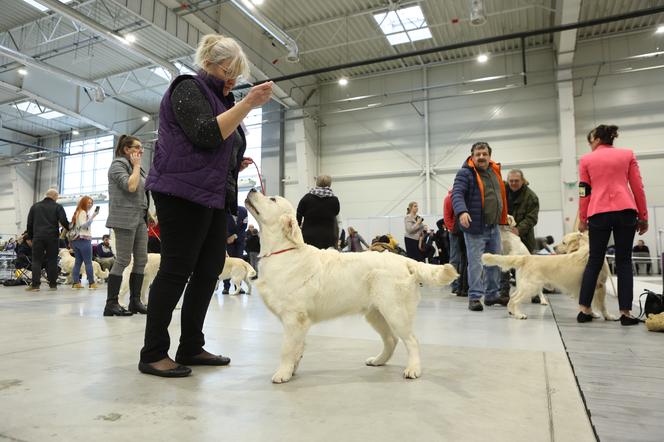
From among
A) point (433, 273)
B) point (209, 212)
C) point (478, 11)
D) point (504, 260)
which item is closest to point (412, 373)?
point (433, 273)

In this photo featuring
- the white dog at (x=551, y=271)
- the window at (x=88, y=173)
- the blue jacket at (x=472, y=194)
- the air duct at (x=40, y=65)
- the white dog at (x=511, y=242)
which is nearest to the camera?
the white dog at (x=551, y=271)

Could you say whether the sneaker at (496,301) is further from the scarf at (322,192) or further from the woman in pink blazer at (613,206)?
the scarf at (322,192)

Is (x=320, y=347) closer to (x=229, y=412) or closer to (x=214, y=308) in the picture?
(x=229, y=412)

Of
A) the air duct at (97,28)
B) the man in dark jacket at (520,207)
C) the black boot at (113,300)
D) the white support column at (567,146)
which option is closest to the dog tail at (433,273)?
the black boot at (113,300)

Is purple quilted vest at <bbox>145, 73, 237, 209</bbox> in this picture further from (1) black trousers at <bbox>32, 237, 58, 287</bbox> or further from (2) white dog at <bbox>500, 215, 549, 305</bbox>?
(1) black trousers at <bbox>32, 237, 58, 287</bbox>

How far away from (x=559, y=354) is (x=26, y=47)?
55.7 feet

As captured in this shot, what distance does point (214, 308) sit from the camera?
4715 mm

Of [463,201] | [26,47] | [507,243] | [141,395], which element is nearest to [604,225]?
[463,201]

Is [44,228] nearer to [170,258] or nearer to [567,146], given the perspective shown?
[170,258]

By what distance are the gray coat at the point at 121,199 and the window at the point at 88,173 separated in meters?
19.2

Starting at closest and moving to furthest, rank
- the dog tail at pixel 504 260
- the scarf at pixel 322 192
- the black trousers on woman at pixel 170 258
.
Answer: the black trousers on woman at pixel 170 258, the dog tail at pixel 504 260, the scarf at pixel 322 192

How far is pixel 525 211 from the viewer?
17.6 feet

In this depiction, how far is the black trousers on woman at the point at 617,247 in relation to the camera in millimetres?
3338

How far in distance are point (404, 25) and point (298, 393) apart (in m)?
13.0
